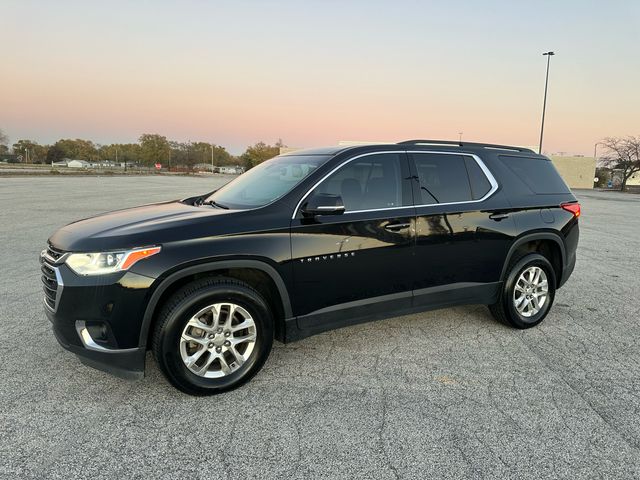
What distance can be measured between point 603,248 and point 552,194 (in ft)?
19.2

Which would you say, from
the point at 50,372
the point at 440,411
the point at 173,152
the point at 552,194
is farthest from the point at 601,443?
the point at 173,152

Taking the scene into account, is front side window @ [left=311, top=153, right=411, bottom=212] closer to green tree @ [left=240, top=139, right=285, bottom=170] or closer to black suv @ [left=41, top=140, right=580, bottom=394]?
black suv @ [left=41, top=140, right=580, bottom=394]

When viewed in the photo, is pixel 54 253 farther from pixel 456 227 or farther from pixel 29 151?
pixel 29 151

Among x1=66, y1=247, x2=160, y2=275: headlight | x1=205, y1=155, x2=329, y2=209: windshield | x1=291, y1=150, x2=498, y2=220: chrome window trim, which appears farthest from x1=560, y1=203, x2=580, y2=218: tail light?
x1=66, y1=247, x2=160, y2=275: headlight

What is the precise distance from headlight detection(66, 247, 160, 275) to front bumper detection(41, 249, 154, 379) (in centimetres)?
4

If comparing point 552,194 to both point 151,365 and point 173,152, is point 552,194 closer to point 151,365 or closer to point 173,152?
point 151,365

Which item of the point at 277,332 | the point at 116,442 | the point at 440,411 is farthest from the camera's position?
the point at 277,332

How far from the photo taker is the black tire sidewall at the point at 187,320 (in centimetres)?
289

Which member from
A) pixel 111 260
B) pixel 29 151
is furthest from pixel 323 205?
pixel 29 151

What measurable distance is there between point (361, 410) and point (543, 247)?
3.00m

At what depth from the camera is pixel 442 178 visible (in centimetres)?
397

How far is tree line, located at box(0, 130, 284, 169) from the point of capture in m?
121

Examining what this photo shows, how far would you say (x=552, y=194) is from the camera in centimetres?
462

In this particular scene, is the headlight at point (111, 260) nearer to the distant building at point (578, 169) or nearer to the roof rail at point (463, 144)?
the roof rail at point (463, 144)
